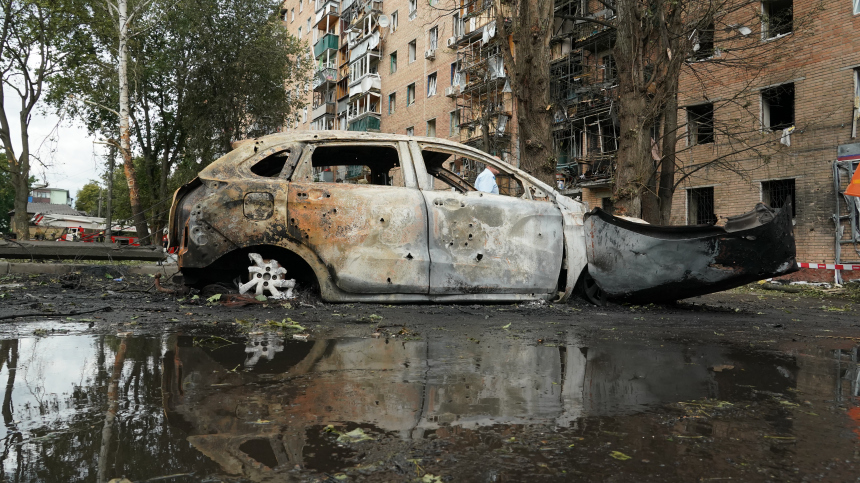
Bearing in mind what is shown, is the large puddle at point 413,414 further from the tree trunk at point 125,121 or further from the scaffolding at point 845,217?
the scaffolding at point 845,217

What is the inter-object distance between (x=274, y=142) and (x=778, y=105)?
20408mm

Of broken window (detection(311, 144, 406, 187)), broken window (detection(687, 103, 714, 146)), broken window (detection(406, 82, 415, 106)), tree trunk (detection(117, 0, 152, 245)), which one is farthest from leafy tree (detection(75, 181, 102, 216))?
broken window (detection(311, 144, 406, 187))

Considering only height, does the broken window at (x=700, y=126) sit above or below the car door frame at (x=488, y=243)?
above

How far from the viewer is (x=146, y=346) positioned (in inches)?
136

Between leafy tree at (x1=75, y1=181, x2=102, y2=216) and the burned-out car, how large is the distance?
108m

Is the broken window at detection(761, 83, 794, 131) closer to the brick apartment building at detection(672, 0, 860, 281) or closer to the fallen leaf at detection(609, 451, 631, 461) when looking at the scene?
the brick apartment building at detection(672, 0, 860, 281)


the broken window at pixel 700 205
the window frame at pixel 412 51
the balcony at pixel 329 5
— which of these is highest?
the balcony at pixel 329 5

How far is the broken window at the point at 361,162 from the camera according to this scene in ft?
20.3

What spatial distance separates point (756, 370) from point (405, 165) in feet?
12.4

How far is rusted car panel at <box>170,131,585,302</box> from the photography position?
5379mm

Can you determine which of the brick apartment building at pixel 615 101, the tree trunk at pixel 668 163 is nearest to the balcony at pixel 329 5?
the brick apartment building at pixel 615 101

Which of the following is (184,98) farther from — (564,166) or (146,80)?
(564,166)

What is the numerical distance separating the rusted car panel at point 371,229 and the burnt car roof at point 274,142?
1cm

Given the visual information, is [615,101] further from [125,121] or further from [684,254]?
[684,254]
